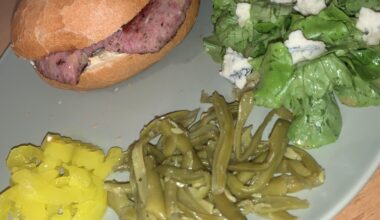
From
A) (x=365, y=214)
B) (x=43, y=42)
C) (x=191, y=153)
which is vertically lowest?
(x=365, y=214)

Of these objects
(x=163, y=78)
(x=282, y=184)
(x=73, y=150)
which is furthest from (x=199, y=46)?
(x=282, y=184)

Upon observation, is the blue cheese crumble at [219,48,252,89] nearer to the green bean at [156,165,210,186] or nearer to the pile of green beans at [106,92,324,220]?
the pile of green beans at [106,92,324,220]

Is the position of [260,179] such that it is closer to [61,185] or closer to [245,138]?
[245,138]

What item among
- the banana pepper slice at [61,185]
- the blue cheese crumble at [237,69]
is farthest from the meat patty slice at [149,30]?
the banana pepper slice at [61,185]

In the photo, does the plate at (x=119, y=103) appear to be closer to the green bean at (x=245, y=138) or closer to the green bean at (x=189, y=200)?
the green bean at (x=245, y=138)

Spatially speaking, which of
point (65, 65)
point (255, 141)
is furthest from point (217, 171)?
point (65, 65)

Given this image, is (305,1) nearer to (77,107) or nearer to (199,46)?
(199,46)
